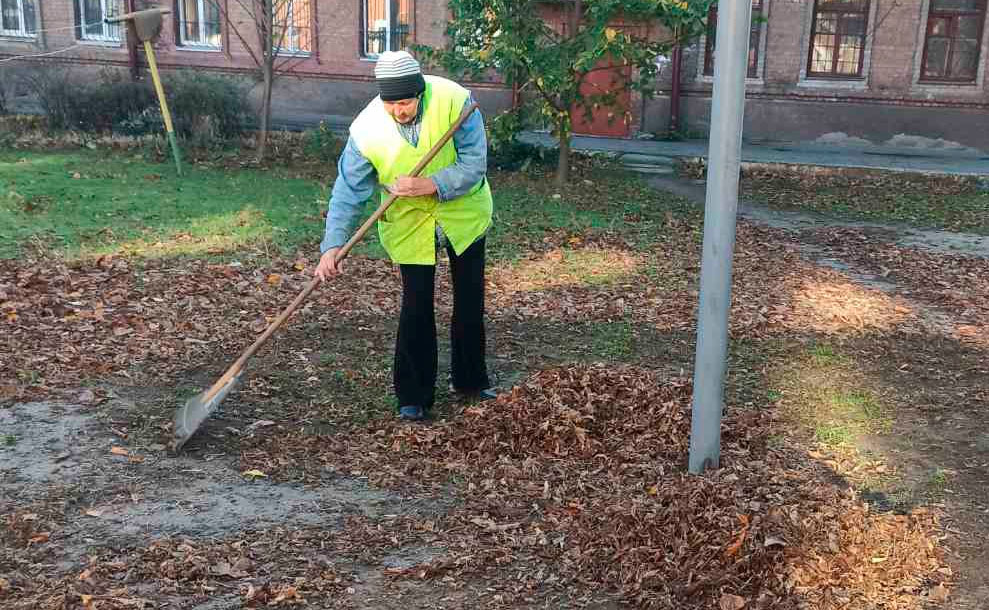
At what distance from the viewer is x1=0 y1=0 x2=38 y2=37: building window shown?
2212cm

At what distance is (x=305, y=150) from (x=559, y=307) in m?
8.59

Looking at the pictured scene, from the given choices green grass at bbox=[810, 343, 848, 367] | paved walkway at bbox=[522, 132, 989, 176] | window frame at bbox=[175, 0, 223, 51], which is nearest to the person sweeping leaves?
green grass at bbox=[810, 343, 848, 367]

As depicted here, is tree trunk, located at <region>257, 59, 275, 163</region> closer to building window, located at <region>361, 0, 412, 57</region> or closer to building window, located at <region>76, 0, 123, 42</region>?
building window, located at <region>361, 0, 412, 57</region>

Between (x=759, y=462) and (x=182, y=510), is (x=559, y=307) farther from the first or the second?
(x=182, y=510)

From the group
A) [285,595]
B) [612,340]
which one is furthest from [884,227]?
[285,595]

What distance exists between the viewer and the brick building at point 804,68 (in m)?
18.9

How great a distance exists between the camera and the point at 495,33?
40.6 feet

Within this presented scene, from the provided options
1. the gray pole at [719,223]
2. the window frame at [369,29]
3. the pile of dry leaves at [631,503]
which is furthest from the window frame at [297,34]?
the gray pole at [719,223]

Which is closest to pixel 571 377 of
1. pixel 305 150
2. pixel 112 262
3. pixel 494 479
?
pixel 494 479

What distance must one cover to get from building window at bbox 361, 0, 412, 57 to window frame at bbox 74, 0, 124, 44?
543 centimetres

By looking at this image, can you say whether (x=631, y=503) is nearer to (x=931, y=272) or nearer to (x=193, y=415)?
(x=193, y=415)

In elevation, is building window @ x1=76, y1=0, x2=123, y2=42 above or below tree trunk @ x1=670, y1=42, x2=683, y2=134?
above

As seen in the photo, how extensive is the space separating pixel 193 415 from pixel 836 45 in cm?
1750

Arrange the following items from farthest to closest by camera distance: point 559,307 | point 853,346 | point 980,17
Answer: point 980,17 → point 559,307 → point 853,346
